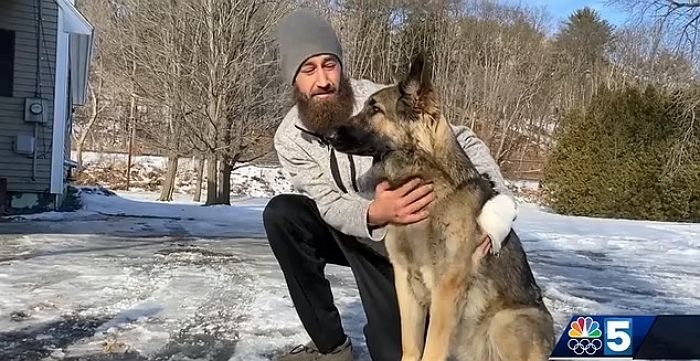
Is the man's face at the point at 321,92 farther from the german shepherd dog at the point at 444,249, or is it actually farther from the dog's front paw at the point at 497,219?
the dog's front paw at the point at 497,219

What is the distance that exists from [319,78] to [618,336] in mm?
1800

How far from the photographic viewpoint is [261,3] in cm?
1778

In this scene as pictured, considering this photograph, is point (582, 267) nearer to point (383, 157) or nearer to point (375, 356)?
point (375, 356)

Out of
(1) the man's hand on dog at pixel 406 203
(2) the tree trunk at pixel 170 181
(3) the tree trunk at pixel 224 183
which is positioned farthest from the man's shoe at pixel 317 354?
(2) the tree trunk at pixel 170 181

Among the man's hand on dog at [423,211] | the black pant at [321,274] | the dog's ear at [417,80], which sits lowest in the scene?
the black pant at [321,274]

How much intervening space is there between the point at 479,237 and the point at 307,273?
1.04 m

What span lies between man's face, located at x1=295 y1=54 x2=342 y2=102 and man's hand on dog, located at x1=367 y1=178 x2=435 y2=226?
649 millimetres

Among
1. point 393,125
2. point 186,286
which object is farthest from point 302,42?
point 186,286

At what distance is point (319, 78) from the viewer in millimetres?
3404

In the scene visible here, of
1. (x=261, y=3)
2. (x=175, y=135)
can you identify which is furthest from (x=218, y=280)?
(x=175, y=135)

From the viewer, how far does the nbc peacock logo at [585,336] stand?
2.40 m

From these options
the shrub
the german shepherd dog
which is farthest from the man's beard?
the shrub

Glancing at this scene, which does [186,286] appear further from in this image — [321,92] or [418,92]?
[418,92]

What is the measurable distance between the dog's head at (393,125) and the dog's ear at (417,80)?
0.01 metres
